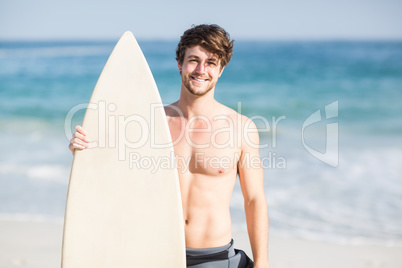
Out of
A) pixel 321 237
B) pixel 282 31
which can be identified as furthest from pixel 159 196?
pixel 282 31

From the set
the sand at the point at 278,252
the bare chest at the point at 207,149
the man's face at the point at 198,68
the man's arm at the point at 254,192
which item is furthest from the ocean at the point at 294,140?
the man's face at the point at 198,68

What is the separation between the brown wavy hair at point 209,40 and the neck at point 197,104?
0.16m

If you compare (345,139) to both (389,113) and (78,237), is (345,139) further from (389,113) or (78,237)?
(78,237)

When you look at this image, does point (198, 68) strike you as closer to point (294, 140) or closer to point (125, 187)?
point (125, 187)

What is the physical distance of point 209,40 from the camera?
2.15 metres

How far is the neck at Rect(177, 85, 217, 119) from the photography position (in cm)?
225

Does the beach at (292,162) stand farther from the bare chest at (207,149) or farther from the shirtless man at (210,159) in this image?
the bare chest at (207,149)

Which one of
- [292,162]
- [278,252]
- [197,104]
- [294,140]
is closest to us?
[197,104]

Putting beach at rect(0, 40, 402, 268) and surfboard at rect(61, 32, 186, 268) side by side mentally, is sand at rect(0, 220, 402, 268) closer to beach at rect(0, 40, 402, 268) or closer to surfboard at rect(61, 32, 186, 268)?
beach at rect(0, 40, 402, 268)

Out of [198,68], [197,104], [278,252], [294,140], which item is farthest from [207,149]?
[294,140]

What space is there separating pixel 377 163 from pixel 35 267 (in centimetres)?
532

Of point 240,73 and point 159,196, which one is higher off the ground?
point 240,73

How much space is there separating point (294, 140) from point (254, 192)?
6947mm

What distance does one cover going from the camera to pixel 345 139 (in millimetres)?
9250
